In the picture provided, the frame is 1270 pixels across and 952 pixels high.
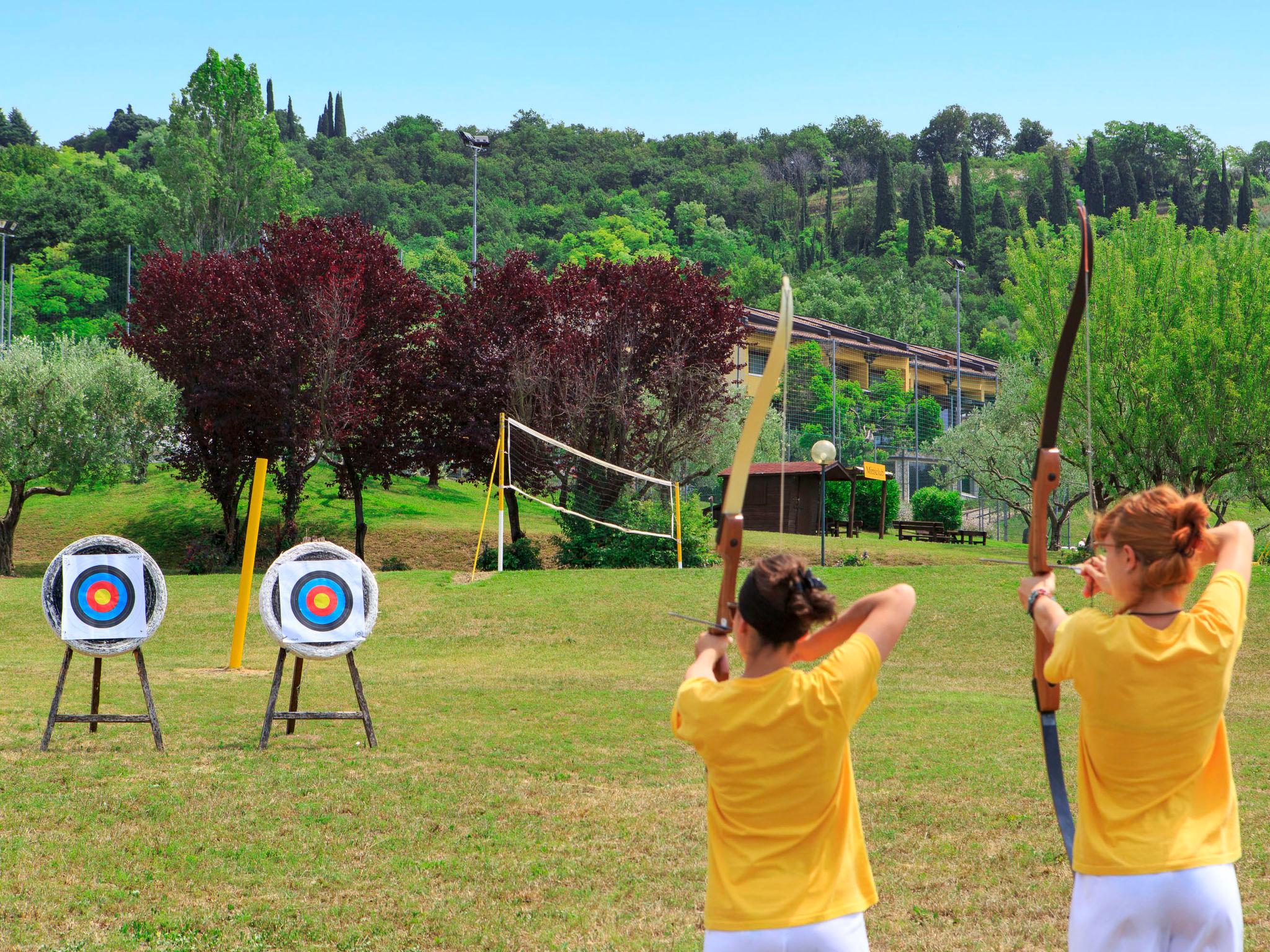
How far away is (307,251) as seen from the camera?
27.4 metres

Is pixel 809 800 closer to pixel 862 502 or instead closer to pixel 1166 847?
pixel 1166 847

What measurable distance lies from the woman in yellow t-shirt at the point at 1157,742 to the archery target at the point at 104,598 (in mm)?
8792

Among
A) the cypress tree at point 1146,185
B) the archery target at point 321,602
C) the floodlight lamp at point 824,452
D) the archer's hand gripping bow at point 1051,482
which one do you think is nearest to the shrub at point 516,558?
the floodlight lamp at point 824,452

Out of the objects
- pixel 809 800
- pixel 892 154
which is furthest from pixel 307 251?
pixel 892 154

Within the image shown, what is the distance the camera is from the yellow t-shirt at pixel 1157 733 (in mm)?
2980

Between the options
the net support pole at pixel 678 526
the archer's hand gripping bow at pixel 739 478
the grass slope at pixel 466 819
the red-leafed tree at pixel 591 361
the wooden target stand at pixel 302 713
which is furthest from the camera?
the red-leafed tree at pixel 591 361

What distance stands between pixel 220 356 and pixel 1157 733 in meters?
27.2

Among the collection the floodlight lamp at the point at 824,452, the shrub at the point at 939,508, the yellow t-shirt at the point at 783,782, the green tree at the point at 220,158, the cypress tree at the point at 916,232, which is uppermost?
the cypress tree at the point at 916,232

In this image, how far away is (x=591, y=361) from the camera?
1124 inches

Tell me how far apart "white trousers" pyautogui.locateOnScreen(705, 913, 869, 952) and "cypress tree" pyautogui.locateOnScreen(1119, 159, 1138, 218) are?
502 feet

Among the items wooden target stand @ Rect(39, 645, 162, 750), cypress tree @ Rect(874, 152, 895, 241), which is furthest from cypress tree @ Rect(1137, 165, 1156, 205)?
wooden target stand @ Rect(39, 645, 162, 750)

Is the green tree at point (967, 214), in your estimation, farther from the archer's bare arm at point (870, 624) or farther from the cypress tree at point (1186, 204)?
the archer's bare arm at point (870, 624)

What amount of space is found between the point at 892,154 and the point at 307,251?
183 m

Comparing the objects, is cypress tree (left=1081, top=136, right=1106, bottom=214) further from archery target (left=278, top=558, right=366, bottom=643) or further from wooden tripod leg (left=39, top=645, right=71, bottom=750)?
wooden tripod leg (left=39, top=645, right=71, bottom=750)
